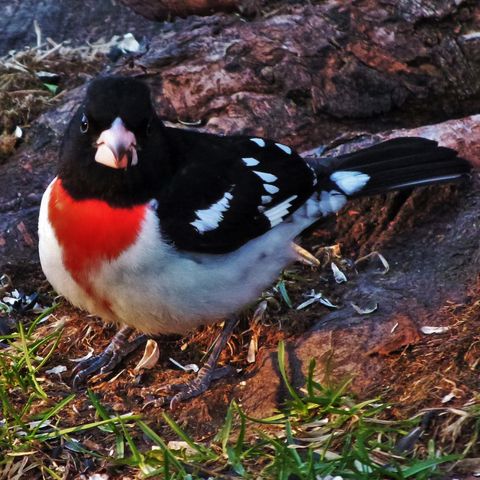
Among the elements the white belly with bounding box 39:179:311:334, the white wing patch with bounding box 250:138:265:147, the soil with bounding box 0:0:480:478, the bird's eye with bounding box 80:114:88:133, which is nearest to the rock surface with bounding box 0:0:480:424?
the soil with bounding box 0:0:480:478

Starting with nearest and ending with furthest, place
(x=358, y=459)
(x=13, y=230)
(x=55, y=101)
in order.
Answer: (x=358, y=459), (x=13, y=230), (x=55, y=101)

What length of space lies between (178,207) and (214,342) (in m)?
0.75

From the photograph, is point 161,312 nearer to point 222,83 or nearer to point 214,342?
point 214,342

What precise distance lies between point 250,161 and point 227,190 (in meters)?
0.25

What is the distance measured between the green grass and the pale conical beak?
36.2 inches

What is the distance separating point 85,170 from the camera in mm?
3826

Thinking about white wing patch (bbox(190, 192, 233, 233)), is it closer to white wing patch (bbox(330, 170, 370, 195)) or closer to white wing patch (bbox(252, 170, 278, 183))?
white wing patch (bbox(252, 170, 278, 183))

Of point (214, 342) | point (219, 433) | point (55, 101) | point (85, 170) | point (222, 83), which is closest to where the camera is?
point (219, 433)

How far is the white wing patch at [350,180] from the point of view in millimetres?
4648

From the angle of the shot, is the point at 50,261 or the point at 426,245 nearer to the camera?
the point at 50,261

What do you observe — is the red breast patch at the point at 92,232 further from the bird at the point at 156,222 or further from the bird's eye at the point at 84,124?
the bird's eye at the point at 84,124

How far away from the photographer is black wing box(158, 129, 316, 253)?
395 centimetres

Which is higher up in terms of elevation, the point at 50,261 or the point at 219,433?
the point at 50,261

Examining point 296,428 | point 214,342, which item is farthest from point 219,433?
point 214,342
